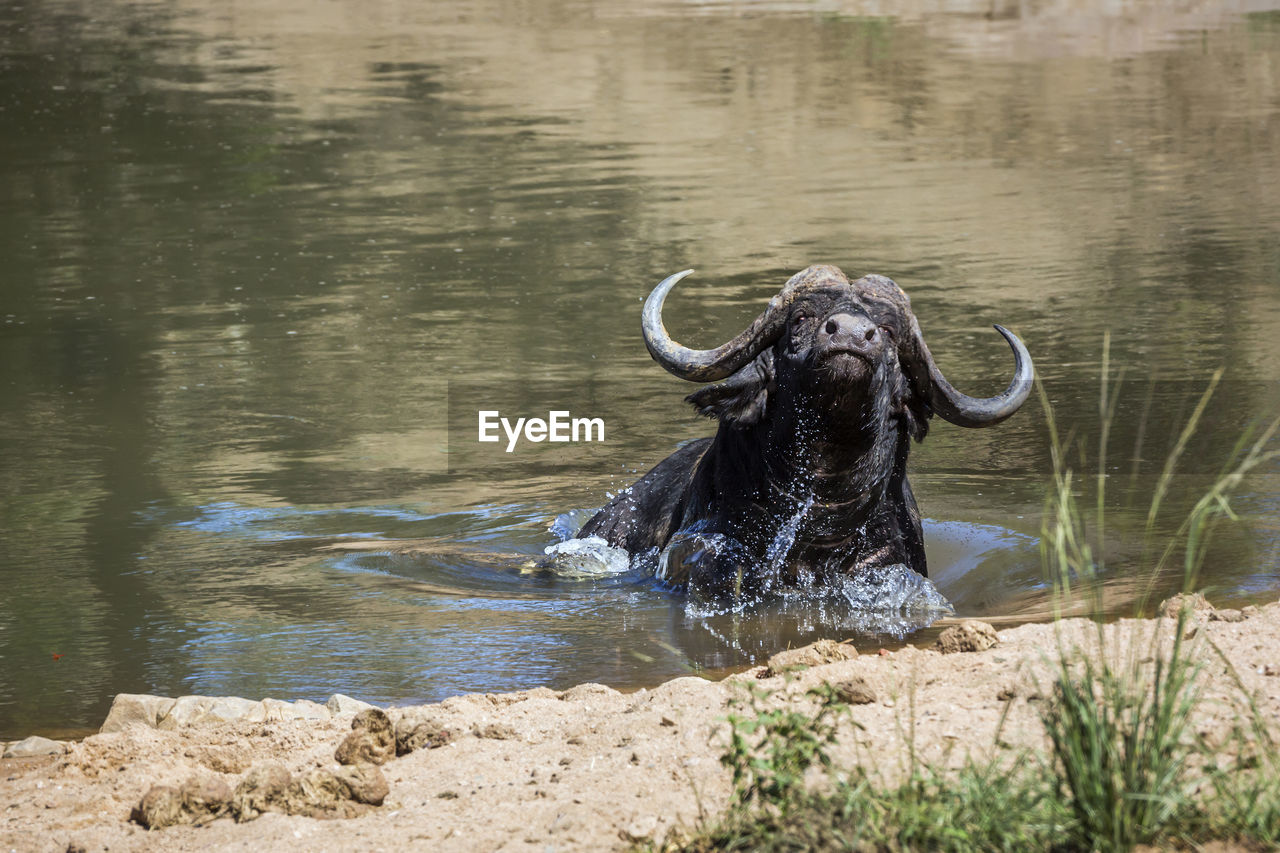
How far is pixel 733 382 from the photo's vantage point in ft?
27.2

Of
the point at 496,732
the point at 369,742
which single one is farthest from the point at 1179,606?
the point at 369,742

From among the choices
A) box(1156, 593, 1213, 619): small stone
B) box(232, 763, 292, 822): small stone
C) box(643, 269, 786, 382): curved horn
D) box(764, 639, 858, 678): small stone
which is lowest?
box(764, 639, 858, 678): small stone

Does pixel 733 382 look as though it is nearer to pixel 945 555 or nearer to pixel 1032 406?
pixel 945 555

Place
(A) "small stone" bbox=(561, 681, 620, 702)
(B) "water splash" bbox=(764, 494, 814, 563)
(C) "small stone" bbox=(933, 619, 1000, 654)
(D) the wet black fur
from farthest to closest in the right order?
(B) "water splash" bbox=(764, 494, 814, 563)
(D) the wet black fur
(A) "small stone" bbox=(561, 681, 620, 702)
(C) "small stone" bbox=(933, 619, 1000, 654)

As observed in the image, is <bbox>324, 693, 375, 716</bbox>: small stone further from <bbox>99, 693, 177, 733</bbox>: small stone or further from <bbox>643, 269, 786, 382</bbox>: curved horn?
<bbox>643, 269, 786, 382</bbox>: curved horn

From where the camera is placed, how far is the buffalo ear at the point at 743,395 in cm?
820

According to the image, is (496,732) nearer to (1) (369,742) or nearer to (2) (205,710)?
(1) (369,742)

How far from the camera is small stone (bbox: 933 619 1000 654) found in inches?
232

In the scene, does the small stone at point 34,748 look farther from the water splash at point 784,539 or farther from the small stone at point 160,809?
the water splash at point 784,539

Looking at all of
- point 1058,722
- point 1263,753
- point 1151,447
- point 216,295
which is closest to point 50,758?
point 1058,722

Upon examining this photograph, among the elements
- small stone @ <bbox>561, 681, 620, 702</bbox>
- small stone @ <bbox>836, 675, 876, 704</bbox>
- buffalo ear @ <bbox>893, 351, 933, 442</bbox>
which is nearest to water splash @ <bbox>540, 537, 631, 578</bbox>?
buffalo ear @ <bbox>893, 351, 933, 442</bbox>

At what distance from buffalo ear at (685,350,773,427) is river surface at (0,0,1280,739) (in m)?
0.95

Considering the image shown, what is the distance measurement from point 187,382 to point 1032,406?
20.8 ft

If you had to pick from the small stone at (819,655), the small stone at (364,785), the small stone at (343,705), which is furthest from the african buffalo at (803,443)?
the small stone at (364,785)
